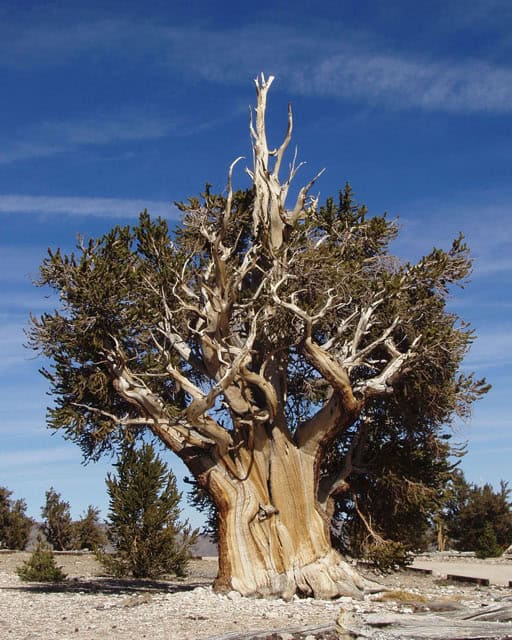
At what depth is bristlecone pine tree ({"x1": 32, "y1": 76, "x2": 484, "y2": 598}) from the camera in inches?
531

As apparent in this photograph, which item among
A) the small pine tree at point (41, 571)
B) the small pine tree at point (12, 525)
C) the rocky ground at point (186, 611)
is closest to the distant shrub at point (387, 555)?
the rocky ground at point (186, 611)

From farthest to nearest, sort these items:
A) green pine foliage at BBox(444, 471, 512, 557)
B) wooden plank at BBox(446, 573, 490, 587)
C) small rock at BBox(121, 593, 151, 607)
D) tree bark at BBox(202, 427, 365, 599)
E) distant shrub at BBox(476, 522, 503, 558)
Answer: green pine foliage at BBox(444, 471, 512, 557) < distant shrub at BBox(476, 522, 503, 558) < wooden plank at BBox(446, 573, 490, 587) < tree bark at BBox(202, 427, 365, 599) < small rock at BBox(121, 593, 151, 607)

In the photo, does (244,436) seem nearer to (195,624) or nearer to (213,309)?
(213,309)

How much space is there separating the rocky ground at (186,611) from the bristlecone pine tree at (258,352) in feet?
3.54

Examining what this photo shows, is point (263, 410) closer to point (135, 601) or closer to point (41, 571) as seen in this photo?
point (135, 601)

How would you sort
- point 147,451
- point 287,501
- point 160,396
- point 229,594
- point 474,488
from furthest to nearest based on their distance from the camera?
point 474,488, point 147,451, point 160,396, point 287,501, point 229,594

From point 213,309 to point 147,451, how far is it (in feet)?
19.1

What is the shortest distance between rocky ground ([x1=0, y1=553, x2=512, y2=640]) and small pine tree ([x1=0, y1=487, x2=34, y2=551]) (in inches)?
746

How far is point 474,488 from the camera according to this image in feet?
107

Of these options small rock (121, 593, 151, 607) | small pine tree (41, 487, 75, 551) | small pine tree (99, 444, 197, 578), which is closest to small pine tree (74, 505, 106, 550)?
small pine tree (41, 487, 75, 551)

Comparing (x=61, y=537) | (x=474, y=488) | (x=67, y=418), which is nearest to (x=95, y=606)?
(x=67, y=418)

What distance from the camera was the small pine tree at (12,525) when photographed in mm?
33344

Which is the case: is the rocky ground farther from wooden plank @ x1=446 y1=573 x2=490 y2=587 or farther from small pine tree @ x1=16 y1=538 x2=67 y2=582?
wooden plank @ x1=446 y1=573 x2=490 y2=587

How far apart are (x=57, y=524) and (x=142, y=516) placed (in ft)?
43.3
